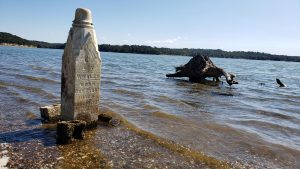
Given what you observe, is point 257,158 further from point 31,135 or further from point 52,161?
point 31,135

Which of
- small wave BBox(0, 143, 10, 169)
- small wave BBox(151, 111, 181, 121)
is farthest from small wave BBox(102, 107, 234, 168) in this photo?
small wave BBox(0, 143, 10, 169)

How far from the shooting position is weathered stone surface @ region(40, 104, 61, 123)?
33.3 ft

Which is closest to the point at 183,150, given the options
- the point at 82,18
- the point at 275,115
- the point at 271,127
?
the point at 82,18

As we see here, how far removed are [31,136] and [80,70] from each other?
2038mm

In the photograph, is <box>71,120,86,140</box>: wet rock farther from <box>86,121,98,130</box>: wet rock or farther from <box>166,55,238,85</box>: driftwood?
<box>166,55,238,85</box>: driftwood

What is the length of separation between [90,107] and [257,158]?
4483mm

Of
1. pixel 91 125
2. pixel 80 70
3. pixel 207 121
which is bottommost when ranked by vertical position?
pixel 207 121

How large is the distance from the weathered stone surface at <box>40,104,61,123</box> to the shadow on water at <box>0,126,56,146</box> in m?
0.77

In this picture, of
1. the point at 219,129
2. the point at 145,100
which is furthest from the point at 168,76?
the point at 219,129

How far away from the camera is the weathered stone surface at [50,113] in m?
10.1

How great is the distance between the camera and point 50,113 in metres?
10.2

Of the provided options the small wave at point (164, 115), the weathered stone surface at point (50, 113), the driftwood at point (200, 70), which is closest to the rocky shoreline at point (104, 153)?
the weathered stone surface at point (50, 113)

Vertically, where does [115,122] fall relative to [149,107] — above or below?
above

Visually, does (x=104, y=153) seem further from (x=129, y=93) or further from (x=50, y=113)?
(x=129, y=93)
